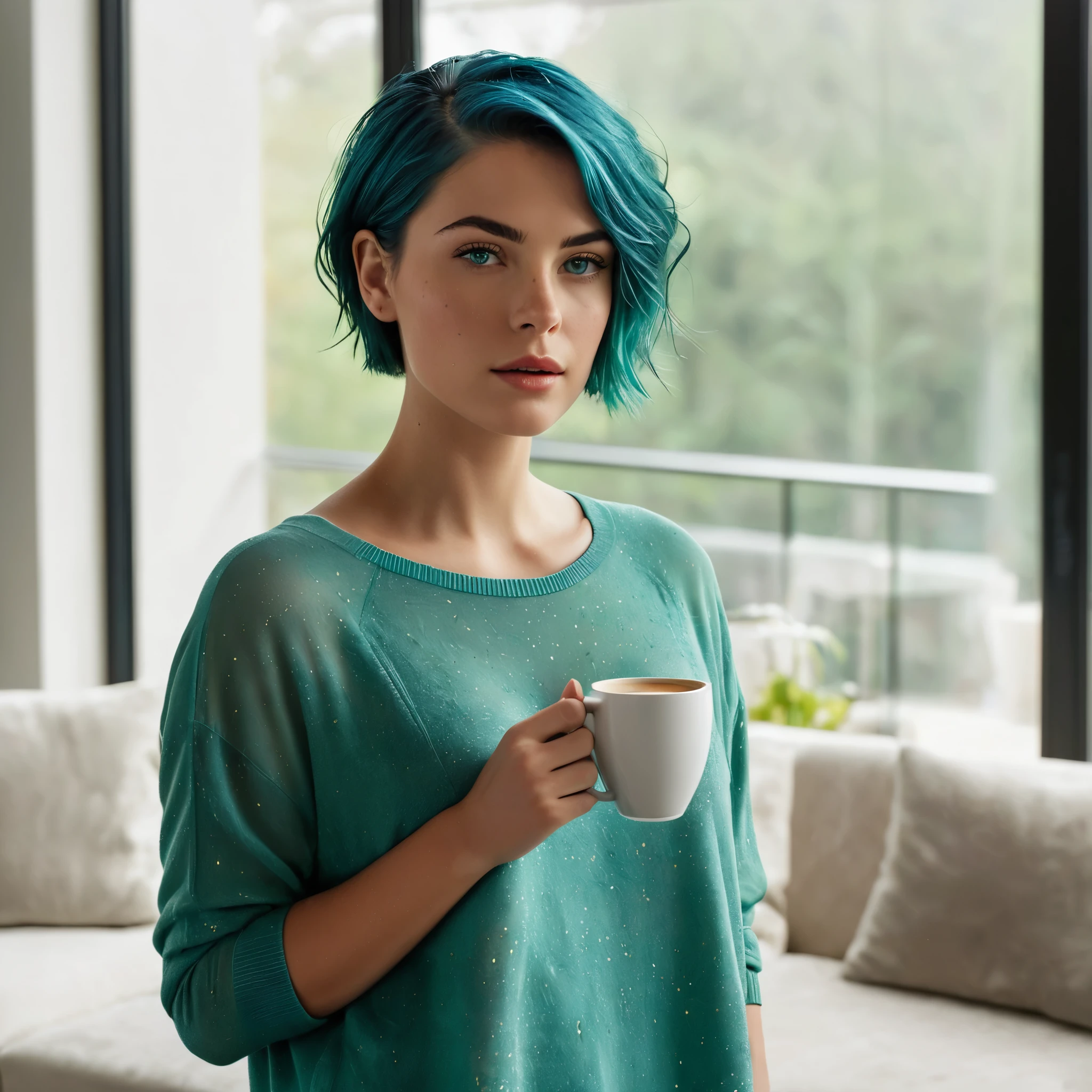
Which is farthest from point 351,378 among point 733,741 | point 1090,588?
point 733,741

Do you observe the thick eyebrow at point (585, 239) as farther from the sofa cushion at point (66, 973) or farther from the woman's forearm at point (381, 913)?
the sofa cushion at point (66, 973)

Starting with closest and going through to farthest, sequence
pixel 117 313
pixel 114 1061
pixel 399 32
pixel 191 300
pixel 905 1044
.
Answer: pixel 905 1044 → pixel 114 1061 → pixel 399 32 → pixel 117 313 → pixel 191 300

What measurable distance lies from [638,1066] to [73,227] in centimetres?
352

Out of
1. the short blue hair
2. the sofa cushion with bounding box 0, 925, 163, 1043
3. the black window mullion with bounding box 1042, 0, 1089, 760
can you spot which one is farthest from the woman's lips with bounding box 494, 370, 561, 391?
the black window mullion with bounding box 1042, 0, 1089, 760

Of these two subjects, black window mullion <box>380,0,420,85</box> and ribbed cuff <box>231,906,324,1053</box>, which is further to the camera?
black window mullion <box>380,0,420,85</box>

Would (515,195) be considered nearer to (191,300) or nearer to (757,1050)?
(757,1050)

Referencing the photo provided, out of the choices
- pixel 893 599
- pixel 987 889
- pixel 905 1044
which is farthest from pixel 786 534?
pixel 905 1044

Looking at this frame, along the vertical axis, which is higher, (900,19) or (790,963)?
(900,19)

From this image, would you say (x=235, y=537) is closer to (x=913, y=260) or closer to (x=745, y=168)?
(x=745, y=168)

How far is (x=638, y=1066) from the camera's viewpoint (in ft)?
2.88

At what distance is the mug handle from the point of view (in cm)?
78

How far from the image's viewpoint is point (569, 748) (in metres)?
0.77

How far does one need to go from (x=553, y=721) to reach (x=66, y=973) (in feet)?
6.57

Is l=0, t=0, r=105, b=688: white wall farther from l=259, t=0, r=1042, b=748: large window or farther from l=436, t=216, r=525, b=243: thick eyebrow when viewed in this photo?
l=436, t=216, r=525, b=243: thick eyebrow
